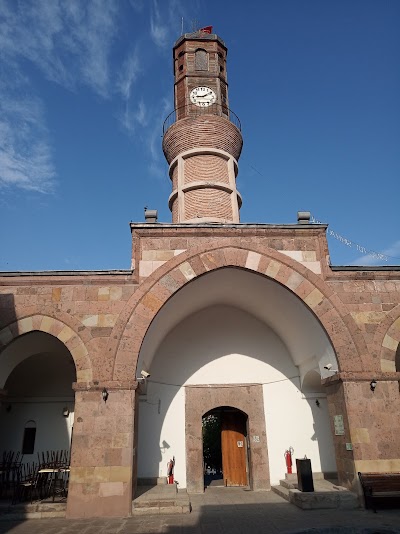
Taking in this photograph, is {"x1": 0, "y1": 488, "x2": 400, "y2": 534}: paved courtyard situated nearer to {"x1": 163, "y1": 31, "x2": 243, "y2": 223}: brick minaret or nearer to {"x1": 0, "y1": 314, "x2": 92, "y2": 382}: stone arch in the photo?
{"x1": 0, "y1": 314, "x2": 92, "y2": 382}: stone arch

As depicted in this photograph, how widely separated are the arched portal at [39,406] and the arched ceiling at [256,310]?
249 centimetres

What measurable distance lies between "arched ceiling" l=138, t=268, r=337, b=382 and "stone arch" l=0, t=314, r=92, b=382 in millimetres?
1225

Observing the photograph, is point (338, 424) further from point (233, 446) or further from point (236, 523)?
point (233, 446)

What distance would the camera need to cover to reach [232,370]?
10.2 meters

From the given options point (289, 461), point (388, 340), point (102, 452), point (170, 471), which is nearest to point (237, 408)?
point (289, 461)

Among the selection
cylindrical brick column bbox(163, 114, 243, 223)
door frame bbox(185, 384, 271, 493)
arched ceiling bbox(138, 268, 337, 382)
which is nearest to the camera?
arched ceiling bbox(138, 268, 337, 382)

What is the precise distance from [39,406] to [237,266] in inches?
241

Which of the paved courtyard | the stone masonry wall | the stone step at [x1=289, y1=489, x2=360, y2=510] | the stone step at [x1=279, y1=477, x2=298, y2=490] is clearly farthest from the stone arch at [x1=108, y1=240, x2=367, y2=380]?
the stone step at [x1=279, y1=477, x2=298, y2=490]

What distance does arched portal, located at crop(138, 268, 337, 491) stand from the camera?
9.06 meters

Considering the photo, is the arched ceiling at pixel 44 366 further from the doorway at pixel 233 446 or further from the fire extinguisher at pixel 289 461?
the fire extinguisher at pixel 289 461

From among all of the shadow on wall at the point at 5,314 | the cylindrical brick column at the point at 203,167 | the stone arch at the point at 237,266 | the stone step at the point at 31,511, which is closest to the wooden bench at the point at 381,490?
the stone arch at the point at 237,266

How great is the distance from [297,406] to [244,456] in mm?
1872

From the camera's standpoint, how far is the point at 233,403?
9805mm

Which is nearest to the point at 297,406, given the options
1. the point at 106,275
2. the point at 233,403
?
the point at 233,403
